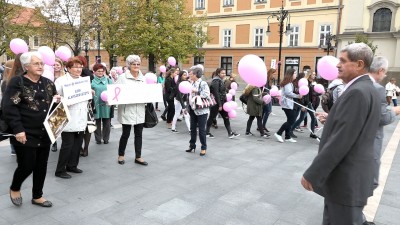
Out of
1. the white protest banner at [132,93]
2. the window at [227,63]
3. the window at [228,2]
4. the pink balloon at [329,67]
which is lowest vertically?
the white protest banner at [132,93]

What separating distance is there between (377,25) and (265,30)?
10.1 m

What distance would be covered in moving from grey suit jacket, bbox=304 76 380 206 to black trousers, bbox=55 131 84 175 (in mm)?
3756

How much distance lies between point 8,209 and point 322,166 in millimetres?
3540

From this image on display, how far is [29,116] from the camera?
3.65 m

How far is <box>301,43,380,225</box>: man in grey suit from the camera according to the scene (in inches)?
83.4

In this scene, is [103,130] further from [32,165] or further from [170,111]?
[32,165]

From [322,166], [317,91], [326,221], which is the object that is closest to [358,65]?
[322,166]

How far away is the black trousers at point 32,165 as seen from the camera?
3682 millimetres

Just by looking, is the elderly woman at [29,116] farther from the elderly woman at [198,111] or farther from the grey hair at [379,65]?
the grey hair at [379,65]

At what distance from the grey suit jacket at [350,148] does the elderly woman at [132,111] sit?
3774 mm

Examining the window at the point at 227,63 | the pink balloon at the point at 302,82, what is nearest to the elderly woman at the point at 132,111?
the pink balloon at the point at 302,82

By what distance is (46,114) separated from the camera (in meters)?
3.78

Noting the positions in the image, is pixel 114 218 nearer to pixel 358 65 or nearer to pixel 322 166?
pixel 322 166

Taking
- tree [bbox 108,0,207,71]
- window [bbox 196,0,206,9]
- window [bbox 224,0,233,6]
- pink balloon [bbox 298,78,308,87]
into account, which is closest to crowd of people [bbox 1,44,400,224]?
pink balloon [bbox 298,78,308,87]
